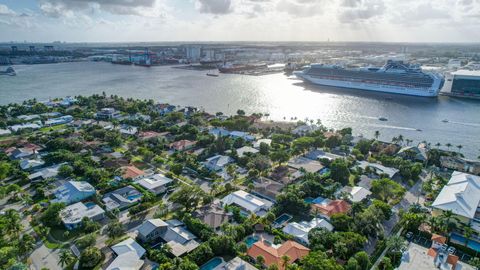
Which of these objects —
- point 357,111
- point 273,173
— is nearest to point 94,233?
point 273,173

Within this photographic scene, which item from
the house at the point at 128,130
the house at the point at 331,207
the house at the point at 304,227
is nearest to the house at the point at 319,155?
the house at the point at 331,207

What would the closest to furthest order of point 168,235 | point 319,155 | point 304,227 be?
1. point 168,235
2. point 304,227
3. point 319,155

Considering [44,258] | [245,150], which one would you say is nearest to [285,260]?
[44,258]

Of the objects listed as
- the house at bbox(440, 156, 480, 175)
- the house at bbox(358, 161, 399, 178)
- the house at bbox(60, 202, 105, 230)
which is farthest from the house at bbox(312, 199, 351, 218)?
the house at bbox(60, 202, 105, 230)

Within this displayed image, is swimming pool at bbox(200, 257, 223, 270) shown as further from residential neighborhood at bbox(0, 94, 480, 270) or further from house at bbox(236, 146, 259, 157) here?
house at bbox(236, 146, 259, 157)

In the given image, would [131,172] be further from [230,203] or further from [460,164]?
[460,164]

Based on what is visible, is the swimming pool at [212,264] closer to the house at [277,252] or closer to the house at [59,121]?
the house at [277,252]

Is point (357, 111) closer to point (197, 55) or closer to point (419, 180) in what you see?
point (419, 180)
